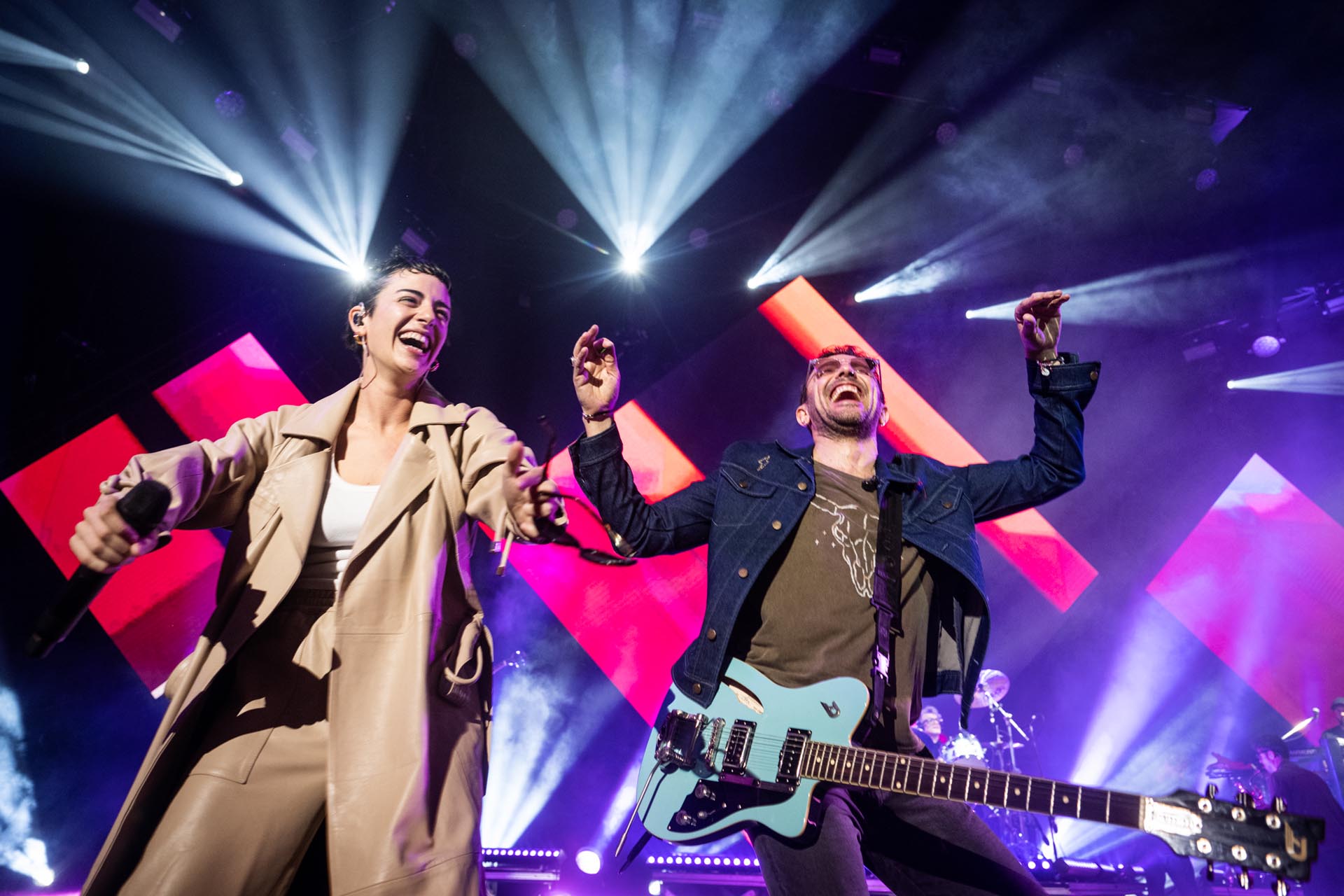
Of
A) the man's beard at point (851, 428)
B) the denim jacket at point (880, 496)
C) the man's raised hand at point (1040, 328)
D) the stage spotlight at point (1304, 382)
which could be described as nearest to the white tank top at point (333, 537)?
the denim jacket at point (880, 496)

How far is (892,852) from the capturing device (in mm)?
2271

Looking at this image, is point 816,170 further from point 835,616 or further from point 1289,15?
point 835,616

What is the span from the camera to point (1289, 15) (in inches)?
216

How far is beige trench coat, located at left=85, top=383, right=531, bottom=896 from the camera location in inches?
63.2

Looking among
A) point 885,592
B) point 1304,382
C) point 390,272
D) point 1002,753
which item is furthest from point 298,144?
point 1304,382

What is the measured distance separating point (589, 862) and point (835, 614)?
335 cm

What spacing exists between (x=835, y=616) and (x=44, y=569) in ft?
20.4

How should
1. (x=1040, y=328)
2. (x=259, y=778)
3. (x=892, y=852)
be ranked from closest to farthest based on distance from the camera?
(x=259, y=778) < (x=892, y=852) < (x=1040, y=328)

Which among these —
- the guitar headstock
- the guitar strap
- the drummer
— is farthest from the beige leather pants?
the drummer

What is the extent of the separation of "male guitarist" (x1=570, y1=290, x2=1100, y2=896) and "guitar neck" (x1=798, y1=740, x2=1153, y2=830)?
0.40 feet

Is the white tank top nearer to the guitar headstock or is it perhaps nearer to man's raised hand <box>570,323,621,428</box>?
man's raised hand <box>570,323,621,428</box>

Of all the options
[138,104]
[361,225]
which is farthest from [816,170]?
[138,104]

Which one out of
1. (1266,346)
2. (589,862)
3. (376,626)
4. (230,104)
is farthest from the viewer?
(1266,346)

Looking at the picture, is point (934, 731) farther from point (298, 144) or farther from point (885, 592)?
point (298, 144)
